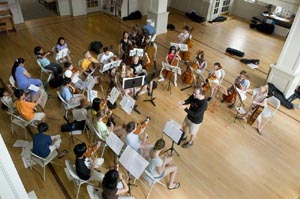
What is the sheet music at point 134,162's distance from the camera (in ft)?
14.0

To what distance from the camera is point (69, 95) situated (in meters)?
6.22

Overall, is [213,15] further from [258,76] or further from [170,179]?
[170,179]

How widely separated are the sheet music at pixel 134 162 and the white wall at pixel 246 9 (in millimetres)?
11333

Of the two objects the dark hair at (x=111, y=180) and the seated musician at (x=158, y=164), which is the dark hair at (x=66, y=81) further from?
the dark hair at (x=111, y=180)

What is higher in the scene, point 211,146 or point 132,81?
point 132,81

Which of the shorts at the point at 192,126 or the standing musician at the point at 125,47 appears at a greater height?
the standing musician at the point at 125,47

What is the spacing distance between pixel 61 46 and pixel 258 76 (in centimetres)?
654

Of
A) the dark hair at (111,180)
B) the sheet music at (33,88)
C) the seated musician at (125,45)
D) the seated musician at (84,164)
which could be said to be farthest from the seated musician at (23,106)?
the seated musician at (125,45)

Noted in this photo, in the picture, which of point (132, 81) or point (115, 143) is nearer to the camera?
point (115, 143)

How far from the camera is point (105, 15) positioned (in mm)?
12758

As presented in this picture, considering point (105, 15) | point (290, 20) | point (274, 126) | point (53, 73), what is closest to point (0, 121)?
point (53, 73)

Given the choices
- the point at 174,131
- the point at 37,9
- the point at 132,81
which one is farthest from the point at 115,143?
the point at 37,9

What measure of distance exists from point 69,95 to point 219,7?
9.97 meters

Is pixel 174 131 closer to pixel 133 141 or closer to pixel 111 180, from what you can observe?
pixel 133 141
